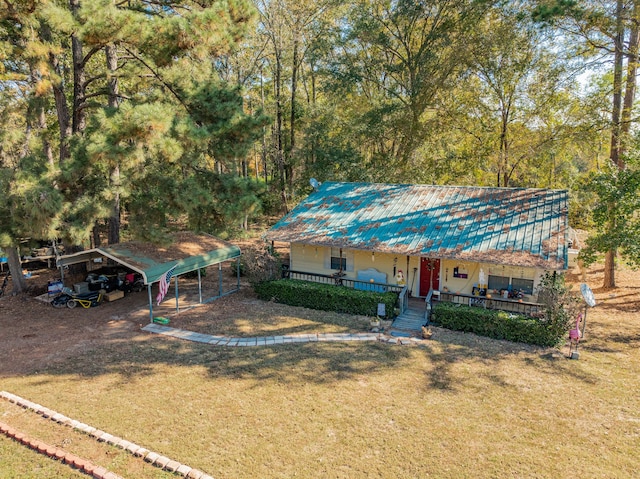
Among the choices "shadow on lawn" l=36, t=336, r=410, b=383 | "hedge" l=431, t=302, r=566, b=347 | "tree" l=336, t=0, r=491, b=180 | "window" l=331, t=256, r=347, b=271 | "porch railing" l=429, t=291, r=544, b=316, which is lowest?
"shadow on lawn" l=36, t=336, r=410, b=383

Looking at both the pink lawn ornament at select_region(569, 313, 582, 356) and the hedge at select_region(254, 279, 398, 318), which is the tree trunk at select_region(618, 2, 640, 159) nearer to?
the pink lawn ornament at select_region(569, 313, 582, 356)

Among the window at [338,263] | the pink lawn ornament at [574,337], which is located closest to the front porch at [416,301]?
the window at [338,263]

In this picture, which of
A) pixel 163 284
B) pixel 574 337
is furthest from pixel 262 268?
pixel 574 337

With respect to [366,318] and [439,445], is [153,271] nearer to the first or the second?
[366,318]

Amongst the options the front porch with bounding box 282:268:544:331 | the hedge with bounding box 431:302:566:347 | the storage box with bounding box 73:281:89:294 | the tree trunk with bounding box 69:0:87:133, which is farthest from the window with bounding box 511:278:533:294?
the tree trunk with bounding box 69:0:87:133

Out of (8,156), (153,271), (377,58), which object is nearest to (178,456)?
(153,271)
